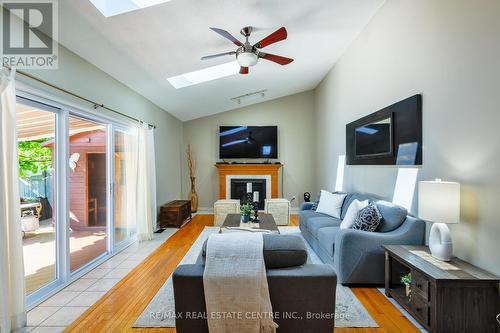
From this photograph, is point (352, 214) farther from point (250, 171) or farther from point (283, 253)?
point (250, 171)

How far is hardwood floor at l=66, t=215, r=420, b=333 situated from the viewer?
226 cm

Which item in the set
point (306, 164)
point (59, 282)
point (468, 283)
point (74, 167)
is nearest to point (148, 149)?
point (74, 167)

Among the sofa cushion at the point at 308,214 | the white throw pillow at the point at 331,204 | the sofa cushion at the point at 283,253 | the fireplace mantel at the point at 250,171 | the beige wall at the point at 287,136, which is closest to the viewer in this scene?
the sofa cushion at the point at 283,253

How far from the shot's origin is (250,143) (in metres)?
7.53

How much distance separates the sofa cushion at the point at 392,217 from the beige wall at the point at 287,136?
4444 mm

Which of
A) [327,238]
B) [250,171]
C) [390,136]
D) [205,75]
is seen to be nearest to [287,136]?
[250,171]

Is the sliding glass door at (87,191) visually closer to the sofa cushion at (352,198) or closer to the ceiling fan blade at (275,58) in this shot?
the ceiling fan blade at (275,58)

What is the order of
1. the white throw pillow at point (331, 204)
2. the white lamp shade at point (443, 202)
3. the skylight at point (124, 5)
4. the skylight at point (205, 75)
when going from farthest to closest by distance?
the skylight at point (205, 75) → the white throw pillow at point (331, 204) → the skylight at point (124, 5) → the white lamp shade at point (443, 202)

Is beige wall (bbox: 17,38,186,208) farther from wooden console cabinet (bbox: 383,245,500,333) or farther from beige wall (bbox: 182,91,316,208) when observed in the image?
wooden console cabinet (bbox: 383,245,500,333)

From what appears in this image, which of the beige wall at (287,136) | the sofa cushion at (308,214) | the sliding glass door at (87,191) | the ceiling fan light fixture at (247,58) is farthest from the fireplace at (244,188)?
the ceiling fan light fixture at (247,58)

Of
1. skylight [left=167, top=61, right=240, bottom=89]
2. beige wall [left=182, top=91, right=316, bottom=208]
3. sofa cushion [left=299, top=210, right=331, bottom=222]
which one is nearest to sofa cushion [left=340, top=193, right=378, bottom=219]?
sofa cushion [left=299, top=210, right=331, bottom=222]

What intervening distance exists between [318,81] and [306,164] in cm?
223

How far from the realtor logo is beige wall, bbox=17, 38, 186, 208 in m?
0.13

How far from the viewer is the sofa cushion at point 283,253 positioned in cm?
178
